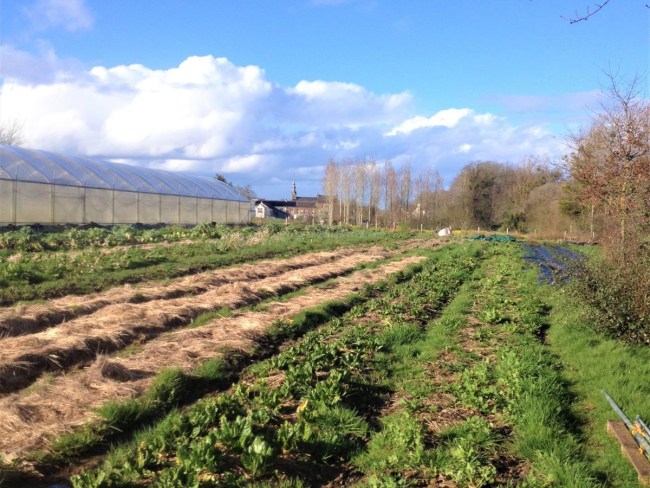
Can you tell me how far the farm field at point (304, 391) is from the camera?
4.35 meters

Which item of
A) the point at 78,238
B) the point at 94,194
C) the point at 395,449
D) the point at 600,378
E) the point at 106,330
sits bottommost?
the point at 395,449

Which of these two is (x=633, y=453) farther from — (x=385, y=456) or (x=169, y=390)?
(x=169, y=390)

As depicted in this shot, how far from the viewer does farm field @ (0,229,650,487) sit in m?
4.35

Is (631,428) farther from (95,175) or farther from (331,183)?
(331,183)

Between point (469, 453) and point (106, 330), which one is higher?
point (106, 330)

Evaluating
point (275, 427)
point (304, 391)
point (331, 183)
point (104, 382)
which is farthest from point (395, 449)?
point (331, 183)

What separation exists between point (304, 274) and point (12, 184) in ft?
52.1

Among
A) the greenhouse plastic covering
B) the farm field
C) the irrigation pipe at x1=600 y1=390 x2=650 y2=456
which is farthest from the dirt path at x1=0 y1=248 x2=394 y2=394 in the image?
the greenhouse plastic covering

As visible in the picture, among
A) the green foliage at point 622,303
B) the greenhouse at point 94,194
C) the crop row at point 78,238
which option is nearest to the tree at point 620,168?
the green foliage at point 622,303

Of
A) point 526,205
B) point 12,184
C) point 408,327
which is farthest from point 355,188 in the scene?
point 408,327

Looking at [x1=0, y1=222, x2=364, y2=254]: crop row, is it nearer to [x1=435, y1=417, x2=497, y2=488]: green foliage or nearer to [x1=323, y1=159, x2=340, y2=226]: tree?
[x1=435, y1=417, x2=497, y2=488]: green foliage

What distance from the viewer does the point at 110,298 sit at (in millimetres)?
10703

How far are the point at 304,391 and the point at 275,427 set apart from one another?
0.99m

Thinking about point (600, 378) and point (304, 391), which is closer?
point (304, 391)
